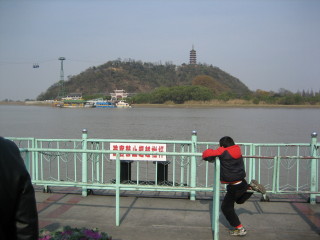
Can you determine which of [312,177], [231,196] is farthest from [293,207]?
[231,196]

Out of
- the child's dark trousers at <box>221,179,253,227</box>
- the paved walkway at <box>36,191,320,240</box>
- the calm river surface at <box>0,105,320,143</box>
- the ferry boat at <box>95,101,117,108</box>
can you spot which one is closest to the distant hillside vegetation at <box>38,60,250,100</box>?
the ferry boat at <box>95,101,117,108</box>

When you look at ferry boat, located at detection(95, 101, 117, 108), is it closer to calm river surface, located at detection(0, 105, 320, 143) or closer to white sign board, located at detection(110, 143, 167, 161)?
calm river surface, located at detection(0, 105, 320, 143)

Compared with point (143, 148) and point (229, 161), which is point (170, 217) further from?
point (143, 148)

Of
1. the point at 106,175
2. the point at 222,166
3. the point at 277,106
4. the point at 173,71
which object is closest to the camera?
the point at 222,166

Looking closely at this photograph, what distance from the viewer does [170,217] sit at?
5301 millimetres

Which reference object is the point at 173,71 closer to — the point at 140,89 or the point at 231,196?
the point at 140,89

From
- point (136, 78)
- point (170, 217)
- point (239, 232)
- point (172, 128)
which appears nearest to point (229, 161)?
point (239, 232)

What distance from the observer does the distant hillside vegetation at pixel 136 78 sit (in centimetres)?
16000

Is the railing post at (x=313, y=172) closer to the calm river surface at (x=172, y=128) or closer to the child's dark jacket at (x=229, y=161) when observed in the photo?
the child's dark jacket at (x=229, y=161)

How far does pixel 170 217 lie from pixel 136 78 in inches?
6444

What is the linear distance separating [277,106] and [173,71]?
298ft

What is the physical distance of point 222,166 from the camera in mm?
4574

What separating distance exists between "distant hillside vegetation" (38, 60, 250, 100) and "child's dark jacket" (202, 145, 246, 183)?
150 metres

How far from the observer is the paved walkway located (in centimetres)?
463
